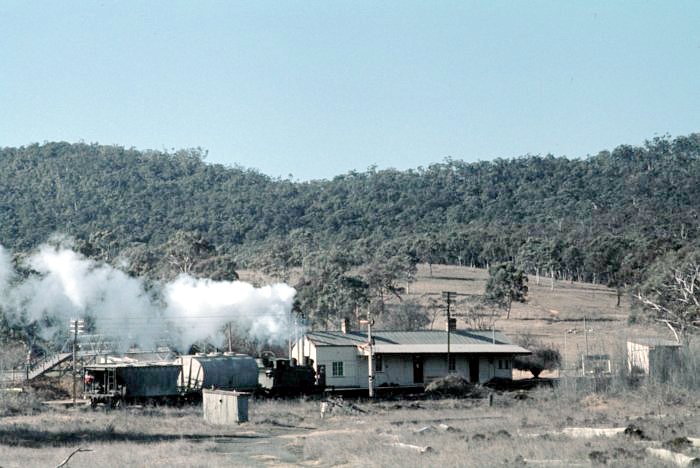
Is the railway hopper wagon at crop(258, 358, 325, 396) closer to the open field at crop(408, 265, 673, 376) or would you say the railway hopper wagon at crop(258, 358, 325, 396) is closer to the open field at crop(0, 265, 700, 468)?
the open field at crop(0, 265, 700, 468)

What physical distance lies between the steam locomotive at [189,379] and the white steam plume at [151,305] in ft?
32.9

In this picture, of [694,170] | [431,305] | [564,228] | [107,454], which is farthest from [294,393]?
[694,170]

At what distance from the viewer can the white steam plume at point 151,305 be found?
70.1 meters

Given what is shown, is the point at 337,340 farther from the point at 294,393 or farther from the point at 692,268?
the point at 692,268

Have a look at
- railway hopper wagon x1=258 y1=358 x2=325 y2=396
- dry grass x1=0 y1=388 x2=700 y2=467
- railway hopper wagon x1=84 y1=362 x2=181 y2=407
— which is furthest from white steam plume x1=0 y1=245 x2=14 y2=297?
dry grass x1=0 y1=388 x2=700 y2=467

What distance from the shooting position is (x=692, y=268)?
261 ft

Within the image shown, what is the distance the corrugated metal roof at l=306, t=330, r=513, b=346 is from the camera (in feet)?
217

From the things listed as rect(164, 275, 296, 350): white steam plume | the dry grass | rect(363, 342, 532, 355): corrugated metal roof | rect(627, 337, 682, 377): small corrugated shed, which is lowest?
the dry grass

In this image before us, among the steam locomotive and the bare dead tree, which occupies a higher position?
the bare dead tree

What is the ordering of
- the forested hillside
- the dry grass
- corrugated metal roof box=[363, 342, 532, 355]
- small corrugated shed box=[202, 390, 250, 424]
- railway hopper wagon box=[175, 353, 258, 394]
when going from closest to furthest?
the dry grass
small corrugated shed box=[202, 390, 250, 424]
railway hopper wagon box=[175, 353, 258, 394]
corrugated metal roof box=[363, 342, 532, 355]
the forested hillside

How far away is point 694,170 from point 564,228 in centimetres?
5263

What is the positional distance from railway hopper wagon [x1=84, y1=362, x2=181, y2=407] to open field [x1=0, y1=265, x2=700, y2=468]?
92.0 inches

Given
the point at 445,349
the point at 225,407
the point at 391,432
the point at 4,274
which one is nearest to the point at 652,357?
the point at 445,349

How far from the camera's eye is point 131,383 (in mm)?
52688
